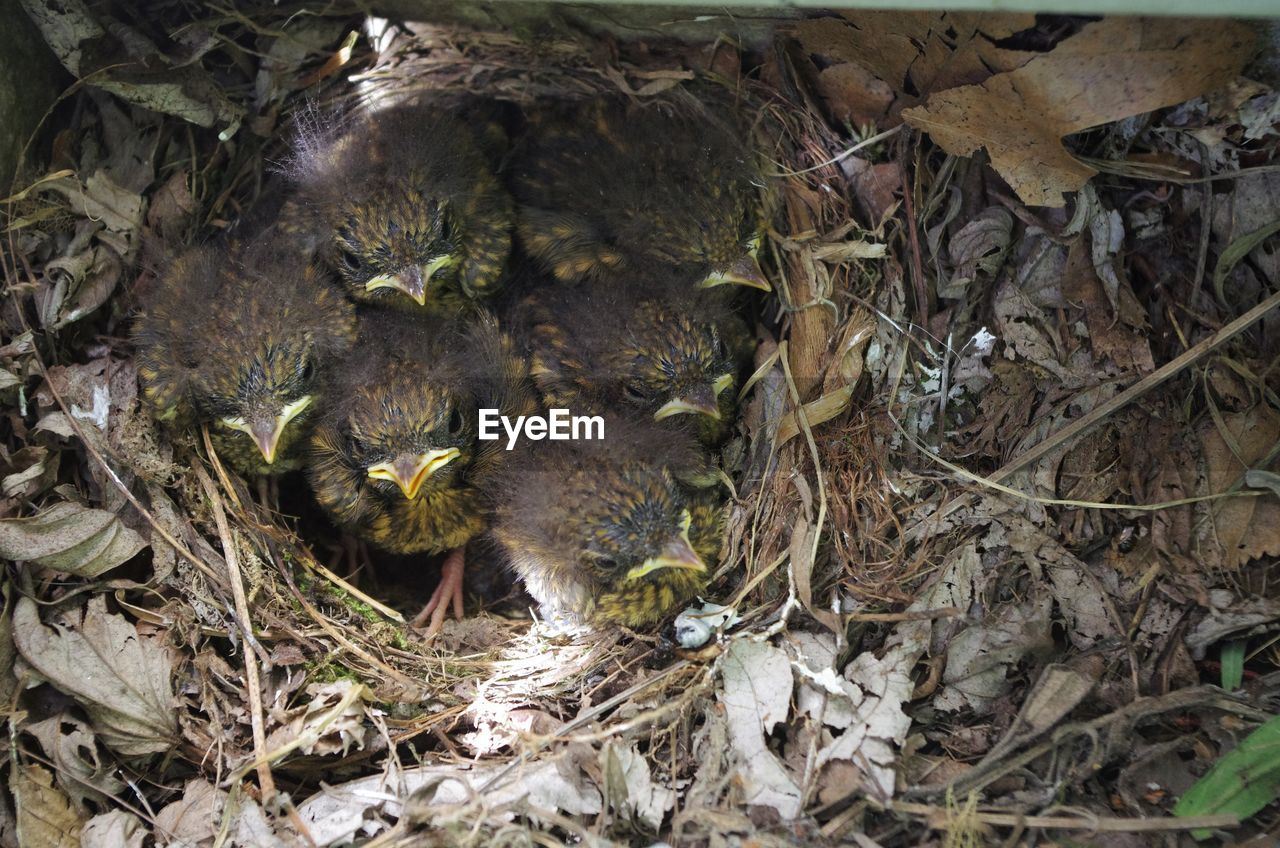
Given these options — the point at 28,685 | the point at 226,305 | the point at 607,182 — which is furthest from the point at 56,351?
→ the point at 607,182

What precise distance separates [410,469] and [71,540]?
0.91 meters

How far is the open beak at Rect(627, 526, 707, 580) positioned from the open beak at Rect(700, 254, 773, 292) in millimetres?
804

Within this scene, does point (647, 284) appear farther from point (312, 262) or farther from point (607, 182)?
point (312, 262)

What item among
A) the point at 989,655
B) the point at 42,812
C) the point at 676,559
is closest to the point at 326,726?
the point at 42,812

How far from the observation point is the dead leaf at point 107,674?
246 centimetres

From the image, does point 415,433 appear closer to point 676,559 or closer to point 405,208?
point 405,208

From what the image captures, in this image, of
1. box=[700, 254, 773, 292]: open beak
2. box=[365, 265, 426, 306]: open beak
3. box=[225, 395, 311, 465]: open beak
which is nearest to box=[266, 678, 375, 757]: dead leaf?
box=[225, 395, 311, 465]: open beak

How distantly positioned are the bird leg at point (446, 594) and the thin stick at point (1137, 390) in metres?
1.78

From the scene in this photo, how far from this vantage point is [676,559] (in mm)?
2598

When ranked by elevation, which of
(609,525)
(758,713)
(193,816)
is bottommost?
(193,816)

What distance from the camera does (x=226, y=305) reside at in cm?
275

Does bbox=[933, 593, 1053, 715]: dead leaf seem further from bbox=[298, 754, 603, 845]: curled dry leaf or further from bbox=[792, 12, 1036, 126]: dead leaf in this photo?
bbox=[792, 12, 1036, 126]: dead leaf

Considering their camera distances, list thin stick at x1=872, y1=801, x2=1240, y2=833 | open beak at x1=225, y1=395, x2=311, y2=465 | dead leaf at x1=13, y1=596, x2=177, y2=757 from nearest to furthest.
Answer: thin stick at x1=872, y1=801, x2=1240, y2=833 → dead leaf at x1=13, y1=596, x2=177, y2=757 → open beak at x1=225, y1=395, x2=311, y2=465

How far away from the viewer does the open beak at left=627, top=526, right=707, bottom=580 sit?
2592 millimetres
